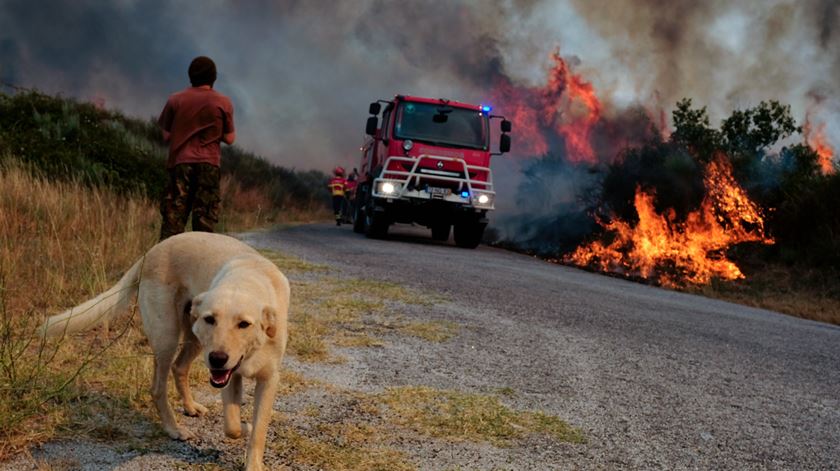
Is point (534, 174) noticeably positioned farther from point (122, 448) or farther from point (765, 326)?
point (122, 448)

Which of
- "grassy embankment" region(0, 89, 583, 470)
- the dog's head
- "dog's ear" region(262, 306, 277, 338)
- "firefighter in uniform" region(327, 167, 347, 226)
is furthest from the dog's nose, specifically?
"firefighter in uniform" region(327, 167, 347, 226)

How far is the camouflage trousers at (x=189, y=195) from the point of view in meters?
6.96

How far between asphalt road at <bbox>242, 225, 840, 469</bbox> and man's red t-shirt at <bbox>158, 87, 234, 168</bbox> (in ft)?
8.09

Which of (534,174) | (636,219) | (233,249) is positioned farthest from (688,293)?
(534,174)

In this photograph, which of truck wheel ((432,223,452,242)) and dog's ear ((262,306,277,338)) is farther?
truck wheel ((432,223,452,242))

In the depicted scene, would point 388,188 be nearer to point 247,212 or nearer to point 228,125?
point 247,212

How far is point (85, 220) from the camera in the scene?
900 cm

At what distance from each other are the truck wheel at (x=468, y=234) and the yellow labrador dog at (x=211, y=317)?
14.6m

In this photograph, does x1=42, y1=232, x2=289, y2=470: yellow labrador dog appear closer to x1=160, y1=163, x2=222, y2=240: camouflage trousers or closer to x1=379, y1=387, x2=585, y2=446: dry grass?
x1=379, y1=387, x2=585, y2=446: dry grass

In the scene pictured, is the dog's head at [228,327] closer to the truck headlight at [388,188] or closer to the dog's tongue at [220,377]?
the dog's tongue at [220,377]

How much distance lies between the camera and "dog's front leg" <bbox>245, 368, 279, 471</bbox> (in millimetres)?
3107

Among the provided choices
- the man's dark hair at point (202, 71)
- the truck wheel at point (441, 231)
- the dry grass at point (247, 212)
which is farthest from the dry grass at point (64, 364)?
the truck wheel at point (441, 231)

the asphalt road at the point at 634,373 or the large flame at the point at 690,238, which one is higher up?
the large flame at the point at 690,238

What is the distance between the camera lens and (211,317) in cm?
298
